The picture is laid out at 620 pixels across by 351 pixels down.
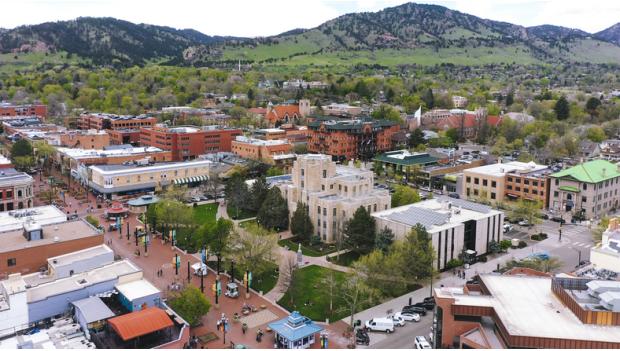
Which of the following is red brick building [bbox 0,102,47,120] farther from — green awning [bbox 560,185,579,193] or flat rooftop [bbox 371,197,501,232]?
green awning [bbox 560,185,579,193]

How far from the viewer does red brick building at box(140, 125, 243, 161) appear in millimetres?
92250

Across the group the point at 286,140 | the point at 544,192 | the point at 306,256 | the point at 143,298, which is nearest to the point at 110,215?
the point at 306,256

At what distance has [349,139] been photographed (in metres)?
95.4

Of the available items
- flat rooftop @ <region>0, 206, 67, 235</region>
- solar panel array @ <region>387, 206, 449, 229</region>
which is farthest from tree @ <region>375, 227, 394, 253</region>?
flat rooftop @ <region>0, 206, 67, 235</region>

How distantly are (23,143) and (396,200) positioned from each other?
59.4 meters

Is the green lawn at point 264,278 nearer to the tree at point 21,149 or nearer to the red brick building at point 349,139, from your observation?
the red brick building at point 349,139

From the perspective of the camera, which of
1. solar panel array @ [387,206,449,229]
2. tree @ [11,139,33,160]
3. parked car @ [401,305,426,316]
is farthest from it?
tree @ [11,139,33,160]

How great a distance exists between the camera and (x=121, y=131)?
338ft

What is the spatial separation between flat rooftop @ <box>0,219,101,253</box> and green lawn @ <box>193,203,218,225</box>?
52.7 ft

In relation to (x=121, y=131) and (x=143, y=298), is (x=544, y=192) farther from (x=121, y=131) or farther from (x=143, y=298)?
(x=121, y=131)

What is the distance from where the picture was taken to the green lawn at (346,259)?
157ft

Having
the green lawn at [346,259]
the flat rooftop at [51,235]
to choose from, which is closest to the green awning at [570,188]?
the green lawn at [346,259]

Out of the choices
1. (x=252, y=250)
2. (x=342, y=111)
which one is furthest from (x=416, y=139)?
(x=252, y=250)

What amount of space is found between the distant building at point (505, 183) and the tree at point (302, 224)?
82.9ft
